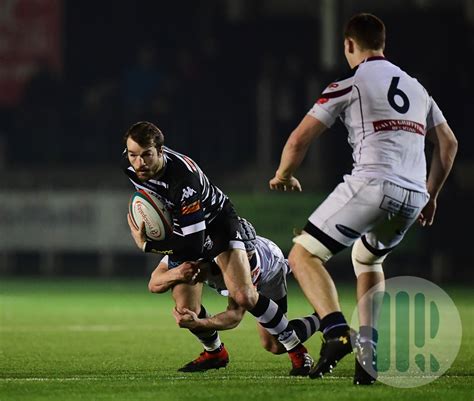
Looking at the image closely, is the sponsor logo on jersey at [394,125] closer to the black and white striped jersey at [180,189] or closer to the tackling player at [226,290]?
the black and white striped jersey at [180,189]

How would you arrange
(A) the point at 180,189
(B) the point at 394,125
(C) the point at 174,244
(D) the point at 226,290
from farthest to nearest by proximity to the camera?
(D) the point at 226,290, (C) the point at 174,244, (A) the point at 180,189, (B) the point at 394,125

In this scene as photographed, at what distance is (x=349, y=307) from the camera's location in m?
14.7

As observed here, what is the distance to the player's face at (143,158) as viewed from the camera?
8094 millimetres

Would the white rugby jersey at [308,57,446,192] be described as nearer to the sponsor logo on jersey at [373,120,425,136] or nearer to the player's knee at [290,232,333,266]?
the sponsor logo on jersey at [373,120,425,136]

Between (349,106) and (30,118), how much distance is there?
623 inches

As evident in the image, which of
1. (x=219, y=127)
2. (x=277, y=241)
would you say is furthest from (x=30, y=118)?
(x=277, y=241)

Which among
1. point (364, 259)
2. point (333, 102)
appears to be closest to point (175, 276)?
point (364, 259)

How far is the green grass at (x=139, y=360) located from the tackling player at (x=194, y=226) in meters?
0.43

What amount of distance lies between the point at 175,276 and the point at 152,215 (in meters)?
0.45

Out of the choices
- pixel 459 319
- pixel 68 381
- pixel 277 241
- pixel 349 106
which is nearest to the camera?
pixel 349 106

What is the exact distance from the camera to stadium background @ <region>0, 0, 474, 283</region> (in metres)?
20.4

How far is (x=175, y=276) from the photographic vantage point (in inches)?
339

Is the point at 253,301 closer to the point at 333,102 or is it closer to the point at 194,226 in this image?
the point at 194,226

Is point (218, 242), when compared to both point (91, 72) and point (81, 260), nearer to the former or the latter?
point (81, 260)
